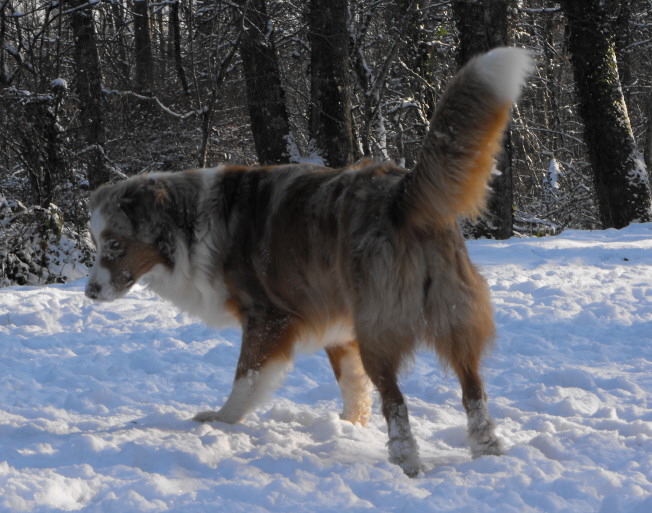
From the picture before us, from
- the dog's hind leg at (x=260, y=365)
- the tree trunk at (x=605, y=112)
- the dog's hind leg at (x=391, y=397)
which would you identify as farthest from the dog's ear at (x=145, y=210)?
→ the tree trunk at (x=605, y=112)

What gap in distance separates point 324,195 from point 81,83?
30.8 ft

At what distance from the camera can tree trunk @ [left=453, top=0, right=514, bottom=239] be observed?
1020 centimetres

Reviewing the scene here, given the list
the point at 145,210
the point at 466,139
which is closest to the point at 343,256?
the point at 466,139

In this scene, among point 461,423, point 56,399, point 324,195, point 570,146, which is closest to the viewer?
point 324,195

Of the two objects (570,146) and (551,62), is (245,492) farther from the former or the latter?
(570,146)

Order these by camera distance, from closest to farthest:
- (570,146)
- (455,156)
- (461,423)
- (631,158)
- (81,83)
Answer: (455,156) < (461,423) < (631,158) < (81,83) < (570,146)

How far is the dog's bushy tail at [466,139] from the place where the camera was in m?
2.93

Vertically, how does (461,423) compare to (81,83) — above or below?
below

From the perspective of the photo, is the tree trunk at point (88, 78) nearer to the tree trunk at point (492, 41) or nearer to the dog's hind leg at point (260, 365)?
the tree trunk at point (492, 41)

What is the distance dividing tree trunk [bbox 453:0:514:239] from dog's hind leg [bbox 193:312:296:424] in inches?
264

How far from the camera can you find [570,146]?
20922 millimetres

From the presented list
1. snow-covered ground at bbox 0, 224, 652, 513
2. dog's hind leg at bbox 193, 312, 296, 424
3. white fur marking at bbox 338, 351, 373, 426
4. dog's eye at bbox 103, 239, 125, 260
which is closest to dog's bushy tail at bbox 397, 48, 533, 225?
snow-covered ground at bbox 0, 224, 652, 513

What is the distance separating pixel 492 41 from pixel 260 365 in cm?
785

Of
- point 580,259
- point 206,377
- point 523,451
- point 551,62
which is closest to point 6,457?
point 206,377
